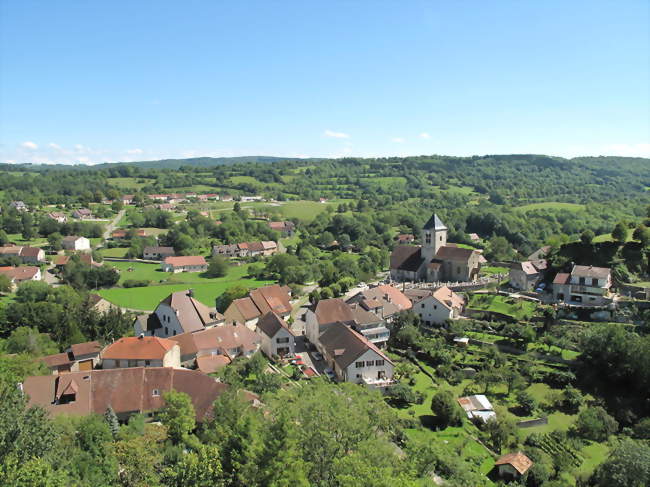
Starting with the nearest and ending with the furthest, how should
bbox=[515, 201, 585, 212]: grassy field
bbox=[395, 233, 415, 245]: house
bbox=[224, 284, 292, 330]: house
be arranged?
bbox=[224, 284, 292, 330]: house < bbox=[395, 233, 415, 245]: house < bbox=[515, 201, 585, 212]: grassy field

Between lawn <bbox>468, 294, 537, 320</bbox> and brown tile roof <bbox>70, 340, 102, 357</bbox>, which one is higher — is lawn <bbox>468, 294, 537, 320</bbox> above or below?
above

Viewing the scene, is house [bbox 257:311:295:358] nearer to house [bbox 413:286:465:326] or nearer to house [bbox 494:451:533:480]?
house [bbox 413:286:465:326]

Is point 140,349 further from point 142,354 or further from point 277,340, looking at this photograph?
point 277,340

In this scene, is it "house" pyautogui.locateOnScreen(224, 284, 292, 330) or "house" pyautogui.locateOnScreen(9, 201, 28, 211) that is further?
"house" pyautogui.locateOnScreen(9, 201, 28, 211)

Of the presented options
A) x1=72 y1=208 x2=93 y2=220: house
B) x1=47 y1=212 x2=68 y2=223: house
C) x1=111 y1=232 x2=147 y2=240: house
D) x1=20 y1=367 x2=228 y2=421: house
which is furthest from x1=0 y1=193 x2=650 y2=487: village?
x1=72 y1=208 x2=93 y2=220: house

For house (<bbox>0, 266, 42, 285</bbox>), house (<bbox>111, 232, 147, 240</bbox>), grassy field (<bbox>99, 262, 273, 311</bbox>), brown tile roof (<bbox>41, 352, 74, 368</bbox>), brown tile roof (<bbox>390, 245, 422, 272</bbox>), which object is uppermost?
brown tile roof (<bbox>390, 245, 422, 272</bbox>)

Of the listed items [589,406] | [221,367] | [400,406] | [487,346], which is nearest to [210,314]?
[221,367]

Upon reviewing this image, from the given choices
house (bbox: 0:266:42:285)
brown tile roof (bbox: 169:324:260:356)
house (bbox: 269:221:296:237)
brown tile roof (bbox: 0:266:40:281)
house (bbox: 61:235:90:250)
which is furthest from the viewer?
house (bbox: 269:221:296:237)

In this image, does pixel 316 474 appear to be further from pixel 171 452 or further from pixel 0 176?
pixel 0 176
